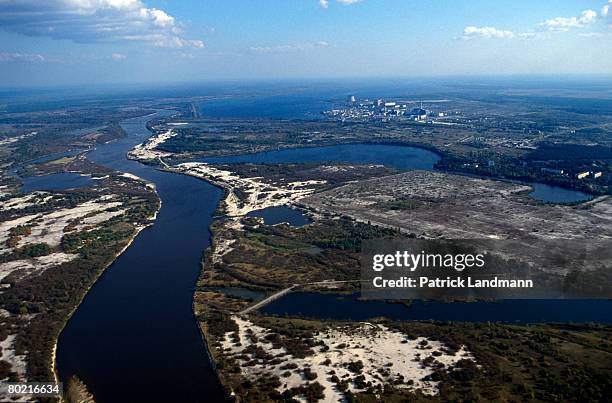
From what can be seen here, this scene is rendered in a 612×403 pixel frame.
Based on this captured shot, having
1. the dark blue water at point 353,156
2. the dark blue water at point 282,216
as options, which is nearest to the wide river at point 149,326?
the dark blue water at point 282,216

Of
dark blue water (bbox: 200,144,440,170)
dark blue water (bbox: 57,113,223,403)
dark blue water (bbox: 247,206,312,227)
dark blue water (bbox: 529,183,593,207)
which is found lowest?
dark blue water (bbox: 57,113,223,403)

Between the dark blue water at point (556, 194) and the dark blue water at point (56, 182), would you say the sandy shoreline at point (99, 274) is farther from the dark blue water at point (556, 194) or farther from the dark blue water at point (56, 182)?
the dark blue water at point (556, 194)

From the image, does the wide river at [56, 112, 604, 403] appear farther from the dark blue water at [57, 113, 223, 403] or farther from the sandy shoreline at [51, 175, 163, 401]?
the sandy shoreline at [51, 175, 163, 401]

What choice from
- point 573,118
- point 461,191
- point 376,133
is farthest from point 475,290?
point 573,118

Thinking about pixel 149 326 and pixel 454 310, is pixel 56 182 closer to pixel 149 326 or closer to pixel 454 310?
pixel 149 326

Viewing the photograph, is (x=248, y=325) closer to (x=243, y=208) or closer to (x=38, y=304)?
(x=38, y=304)

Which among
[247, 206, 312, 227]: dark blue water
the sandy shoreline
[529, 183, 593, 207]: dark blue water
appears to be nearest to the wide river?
the sandy shoreline

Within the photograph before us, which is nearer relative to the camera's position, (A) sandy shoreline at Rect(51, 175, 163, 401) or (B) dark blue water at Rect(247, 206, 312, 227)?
(A) sandy shoreline at Rect(51, 175, 163, 401)
